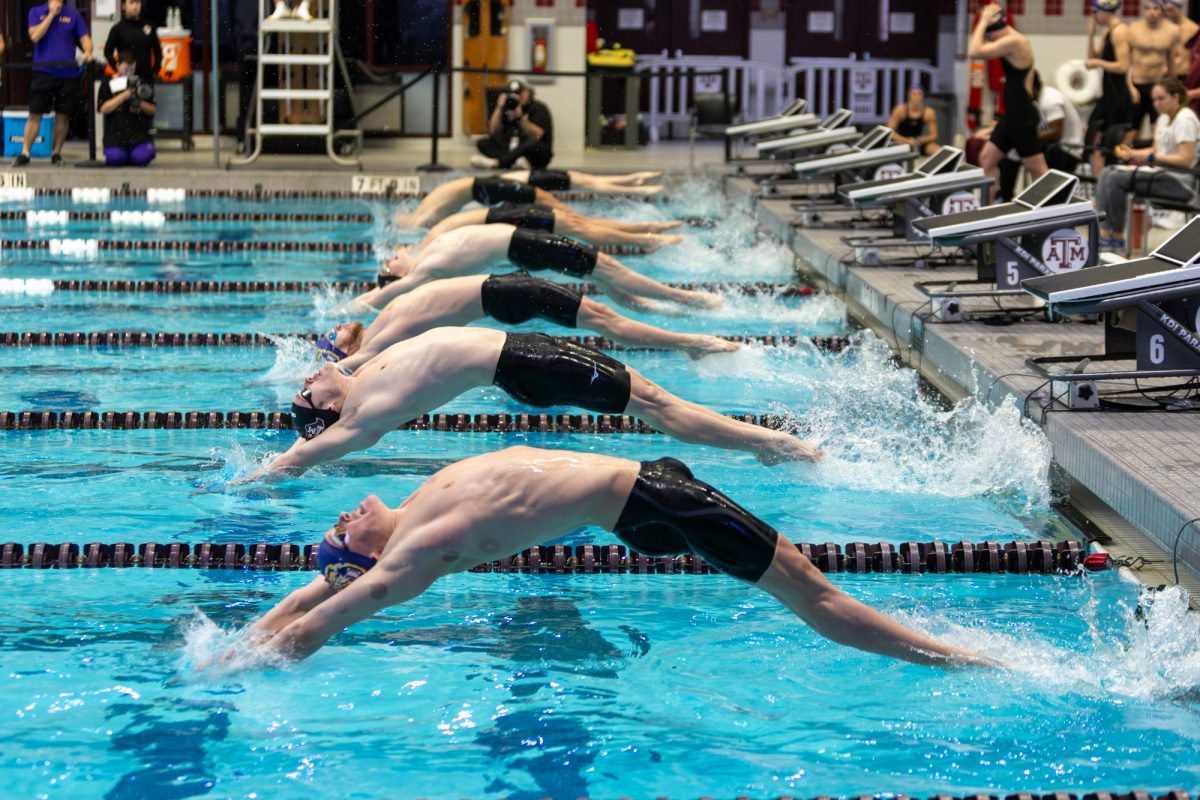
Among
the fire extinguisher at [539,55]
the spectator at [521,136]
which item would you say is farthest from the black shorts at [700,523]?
the fire extinguisher at [539,55]

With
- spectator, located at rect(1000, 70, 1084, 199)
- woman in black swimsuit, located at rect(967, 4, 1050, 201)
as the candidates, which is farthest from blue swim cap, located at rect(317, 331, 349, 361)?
spectator, located at rect(1000, 70, 1084, 199)

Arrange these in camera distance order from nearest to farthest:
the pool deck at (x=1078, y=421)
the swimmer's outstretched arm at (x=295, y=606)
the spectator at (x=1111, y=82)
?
the swimmer's outstretched arm at (x=295, y=606), the pool deck at (x=1078, y=421), the spectator at (x=1111, y=82)

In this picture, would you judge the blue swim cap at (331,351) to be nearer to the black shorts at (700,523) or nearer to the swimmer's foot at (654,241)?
the black shorts at (700,523)

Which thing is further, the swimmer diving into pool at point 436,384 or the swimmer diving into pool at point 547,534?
the swimmer diving into pool at point 436,384

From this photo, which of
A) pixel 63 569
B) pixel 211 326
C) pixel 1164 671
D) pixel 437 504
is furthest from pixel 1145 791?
pixel 211 326

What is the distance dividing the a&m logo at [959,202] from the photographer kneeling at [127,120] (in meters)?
7.20

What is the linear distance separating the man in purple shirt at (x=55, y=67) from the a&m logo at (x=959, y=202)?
7397mm

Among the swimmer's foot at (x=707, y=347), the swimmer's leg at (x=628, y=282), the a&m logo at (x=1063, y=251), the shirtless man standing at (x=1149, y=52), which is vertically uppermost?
the shirtless man standing at (x=1149, y=52)

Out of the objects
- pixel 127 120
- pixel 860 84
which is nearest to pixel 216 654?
pixel 127 120

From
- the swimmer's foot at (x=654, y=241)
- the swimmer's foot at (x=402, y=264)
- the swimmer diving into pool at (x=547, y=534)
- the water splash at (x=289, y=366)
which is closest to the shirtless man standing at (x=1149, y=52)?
the swimmer's foot at (x=654, y=241)

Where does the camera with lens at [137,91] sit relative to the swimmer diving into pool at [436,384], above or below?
above

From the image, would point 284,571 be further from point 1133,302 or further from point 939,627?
point 1133,302

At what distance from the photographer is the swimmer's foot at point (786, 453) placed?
188 inches

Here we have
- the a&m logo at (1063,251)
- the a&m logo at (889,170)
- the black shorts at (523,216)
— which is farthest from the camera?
the a&m logo at (889,170)
